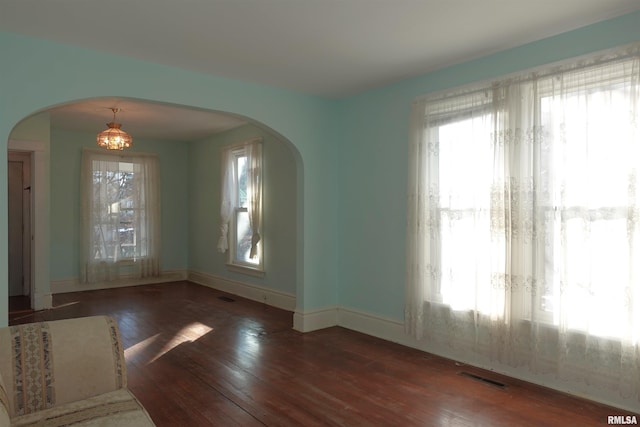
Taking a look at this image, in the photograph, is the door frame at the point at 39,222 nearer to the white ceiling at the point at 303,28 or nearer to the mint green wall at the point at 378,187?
the white ceiling at the point at 303,28

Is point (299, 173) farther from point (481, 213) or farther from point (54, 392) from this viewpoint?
point (54, 392)

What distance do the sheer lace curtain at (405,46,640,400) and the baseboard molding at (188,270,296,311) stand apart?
227 centimetres

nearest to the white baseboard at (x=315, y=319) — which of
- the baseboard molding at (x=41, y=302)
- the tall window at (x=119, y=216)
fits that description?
the baseboard molding at (x=41, y=302)

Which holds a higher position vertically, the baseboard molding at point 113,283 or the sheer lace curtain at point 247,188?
the sheer lace curtain at point 247,188

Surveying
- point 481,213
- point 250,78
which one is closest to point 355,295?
point 481,213

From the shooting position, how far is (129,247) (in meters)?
7.78

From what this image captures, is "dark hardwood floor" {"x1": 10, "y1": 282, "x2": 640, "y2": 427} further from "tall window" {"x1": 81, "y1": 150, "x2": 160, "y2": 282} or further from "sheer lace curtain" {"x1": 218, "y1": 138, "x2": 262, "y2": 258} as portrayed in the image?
"tall window" {"x1": 81, "y1": 150, "x2": 160, "y2": 282}

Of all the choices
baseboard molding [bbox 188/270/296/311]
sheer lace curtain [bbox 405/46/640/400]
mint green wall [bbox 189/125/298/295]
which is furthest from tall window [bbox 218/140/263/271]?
sheer lace curtain [bbox 405/46/640/400]

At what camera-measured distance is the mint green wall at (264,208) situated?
19.6ft

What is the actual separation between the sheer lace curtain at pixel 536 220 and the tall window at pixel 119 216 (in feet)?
18.0

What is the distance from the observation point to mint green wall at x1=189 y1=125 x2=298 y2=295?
5.97 m

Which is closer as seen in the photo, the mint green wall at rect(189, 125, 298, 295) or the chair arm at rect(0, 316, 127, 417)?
the chair arm at rect(0, 316, 127, 417)

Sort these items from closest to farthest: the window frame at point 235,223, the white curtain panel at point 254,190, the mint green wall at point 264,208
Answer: the mint green wall at point 264,208, the white curtain panel at point 254,190, the window frame at point 235,223

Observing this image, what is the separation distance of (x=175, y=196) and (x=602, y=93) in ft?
23.8
